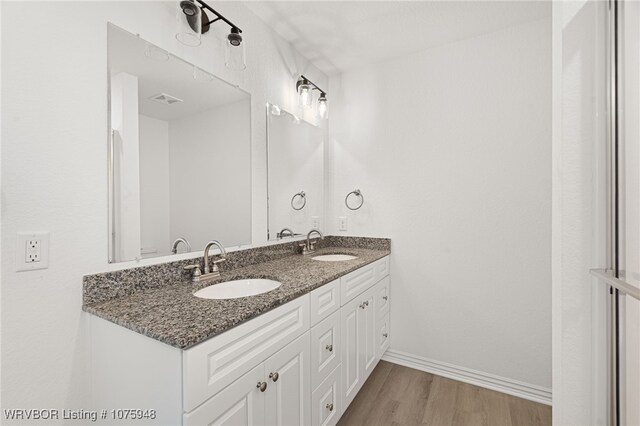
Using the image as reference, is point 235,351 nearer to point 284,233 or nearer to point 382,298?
point 284,233

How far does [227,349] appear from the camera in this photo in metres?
0.94

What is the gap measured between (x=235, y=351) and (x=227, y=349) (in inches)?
1.4

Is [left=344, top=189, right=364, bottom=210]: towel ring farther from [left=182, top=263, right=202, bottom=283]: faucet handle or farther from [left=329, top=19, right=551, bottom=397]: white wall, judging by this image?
[left=182, top=263, right=202, bottom=283]: faucet handle

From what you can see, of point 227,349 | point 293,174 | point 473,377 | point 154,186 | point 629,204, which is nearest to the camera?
point 629,204

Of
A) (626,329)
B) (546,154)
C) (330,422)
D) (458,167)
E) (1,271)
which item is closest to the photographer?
(626,329)

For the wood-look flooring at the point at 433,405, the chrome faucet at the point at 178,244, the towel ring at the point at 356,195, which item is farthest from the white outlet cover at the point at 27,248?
the towel ring at the point at 356,195

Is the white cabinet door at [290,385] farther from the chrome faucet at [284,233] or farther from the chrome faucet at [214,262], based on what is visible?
the chrome faucet at [284,233]

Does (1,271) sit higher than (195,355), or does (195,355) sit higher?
(1,271)

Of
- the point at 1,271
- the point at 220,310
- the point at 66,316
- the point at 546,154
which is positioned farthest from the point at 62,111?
the point at 546,154

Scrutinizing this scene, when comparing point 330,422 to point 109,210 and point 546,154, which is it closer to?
point 109,210

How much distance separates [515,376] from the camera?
201 cm

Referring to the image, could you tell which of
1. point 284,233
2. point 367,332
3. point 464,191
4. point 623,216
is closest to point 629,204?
point 623,216

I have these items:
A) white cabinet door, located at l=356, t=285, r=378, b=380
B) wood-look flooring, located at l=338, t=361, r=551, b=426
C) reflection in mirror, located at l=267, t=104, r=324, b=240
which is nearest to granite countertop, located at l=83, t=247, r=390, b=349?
white cabinet door, located at l=356, t=285, r=378, b=380

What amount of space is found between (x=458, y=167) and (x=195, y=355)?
202 centimetres
